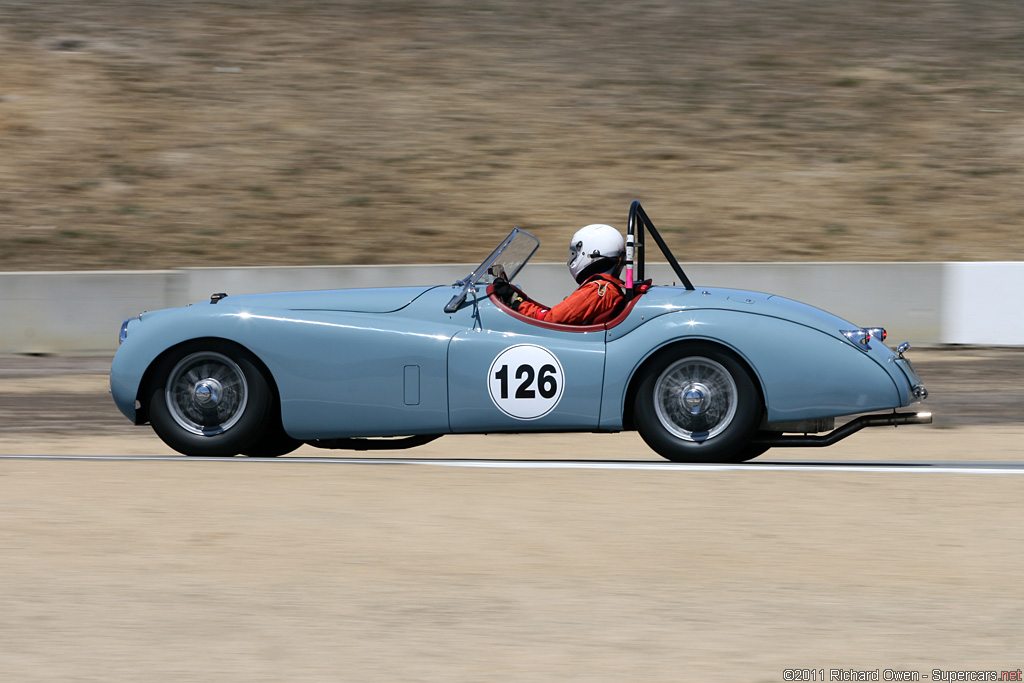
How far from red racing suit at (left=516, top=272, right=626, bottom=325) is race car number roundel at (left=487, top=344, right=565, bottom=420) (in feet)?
0.72

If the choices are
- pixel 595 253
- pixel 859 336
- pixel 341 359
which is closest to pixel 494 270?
pixel 595 253

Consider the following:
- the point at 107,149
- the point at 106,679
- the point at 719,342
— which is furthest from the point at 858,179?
the point at 106,679

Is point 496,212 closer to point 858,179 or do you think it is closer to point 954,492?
point 858,179

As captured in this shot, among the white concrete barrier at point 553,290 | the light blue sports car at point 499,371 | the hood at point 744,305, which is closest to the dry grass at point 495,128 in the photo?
the white concrete barrier at point 553,290

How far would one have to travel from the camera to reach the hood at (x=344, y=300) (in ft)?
24.6

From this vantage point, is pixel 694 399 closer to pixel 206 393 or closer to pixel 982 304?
pixel 206 393

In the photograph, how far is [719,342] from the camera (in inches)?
278

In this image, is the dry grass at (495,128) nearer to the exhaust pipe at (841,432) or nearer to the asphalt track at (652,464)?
the asphalt track at (652,464)

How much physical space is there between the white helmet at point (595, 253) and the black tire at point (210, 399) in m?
1.85

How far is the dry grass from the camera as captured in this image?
18750 millimetres

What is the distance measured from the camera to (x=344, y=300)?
7559 millimetres

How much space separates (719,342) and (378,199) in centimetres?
1315

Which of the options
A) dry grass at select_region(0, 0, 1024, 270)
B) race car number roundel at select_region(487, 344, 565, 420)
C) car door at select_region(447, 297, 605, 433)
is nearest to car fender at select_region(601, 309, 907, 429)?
car door at select_region(447, 297, 605, 433)

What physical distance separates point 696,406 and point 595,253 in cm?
106
